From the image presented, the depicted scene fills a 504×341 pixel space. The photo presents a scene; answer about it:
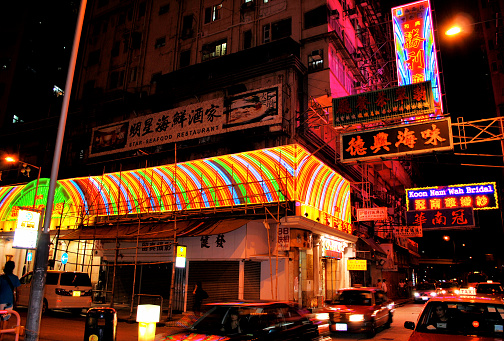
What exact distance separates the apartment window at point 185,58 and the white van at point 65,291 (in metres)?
16.0

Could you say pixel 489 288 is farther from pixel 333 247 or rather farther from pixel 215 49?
pixel 215 49

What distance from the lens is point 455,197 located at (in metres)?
22.2

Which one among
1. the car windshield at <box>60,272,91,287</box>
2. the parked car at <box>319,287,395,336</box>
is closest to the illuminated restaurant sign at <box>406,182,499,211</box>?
the parked car at <box>319,287,395,336</box>

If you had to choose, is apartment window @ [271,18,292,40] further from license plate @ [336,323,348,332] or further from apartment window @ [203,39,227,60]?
license plate @ [336,323,348,332]

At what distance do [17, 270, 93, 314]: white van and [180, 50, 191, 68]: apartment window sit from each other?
630 inches

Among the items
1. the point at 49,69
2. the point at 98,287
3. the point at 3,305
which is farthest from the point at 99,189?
the point at 49,69

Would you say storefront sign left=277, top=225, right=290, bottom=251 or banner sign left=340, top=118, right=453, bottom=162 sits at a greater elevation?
banner sign left=340, top=118, right=453, bottom=162

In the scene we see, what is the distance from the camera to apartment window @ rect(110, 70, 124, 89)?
28.7 metres

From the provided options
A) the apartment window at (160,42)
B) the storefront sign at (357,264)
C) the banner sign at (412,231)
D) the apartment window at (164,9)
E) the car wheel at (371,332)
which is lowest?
the car wheel at (371,332)

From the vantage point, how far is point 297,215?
55.2 ft

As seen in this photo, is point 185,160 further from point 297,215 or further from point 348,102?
point 348,102

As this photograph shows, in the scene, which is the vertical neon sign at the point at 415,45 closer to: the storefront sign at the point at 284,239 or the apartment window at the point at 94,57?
the storefront sign at the point at 284,239

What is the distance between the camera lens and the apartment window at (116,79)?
28719mm

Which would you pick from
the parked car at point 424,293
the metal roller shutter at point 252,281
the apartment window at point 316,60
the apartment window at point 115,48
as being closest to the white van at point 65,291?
the metal roller shutter at point 252,281
